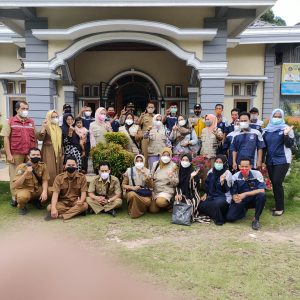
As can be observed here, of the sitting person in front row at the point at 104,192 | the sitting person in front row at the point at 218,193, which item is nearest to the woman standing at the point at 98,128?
the sitting person in front row at the point at 104,192

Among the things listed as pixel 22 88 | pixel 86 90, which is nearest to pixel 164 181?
pixel 86 90

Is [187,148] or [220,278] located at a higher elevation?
[187,148]

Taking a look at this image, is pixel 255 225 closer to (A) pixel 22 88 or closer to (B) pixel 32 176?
(B) pixel 32 176

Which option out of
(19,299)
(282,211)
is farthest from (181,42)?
(19,299)

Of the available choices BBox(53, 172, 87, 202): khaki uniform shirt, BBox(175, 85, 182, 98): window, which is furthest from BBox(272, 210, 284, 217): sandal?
BBox(175, 85, 182, 98): window

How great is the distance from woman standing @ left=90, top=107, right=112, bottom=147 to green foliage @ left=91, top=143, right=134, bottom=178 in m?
0.42

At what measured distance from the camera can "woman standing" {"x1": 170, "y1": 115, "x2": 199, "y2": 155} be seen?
6652 mm

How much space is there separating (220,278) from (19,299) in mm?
1991

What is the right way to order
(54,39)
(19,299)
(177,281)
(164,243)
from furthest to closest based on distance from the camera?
(54,39) < (164,243) < (177,281) < (19,299)

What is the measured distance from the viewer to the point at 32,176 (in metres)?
6.02

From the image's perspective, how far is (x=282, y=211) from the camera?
6.12 m

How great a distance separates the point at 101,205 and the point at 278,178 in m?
2.96

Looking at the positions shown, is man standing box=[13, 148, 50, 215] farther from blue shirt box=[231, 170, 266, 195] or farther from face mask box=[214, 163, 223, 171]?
blue shirt box=[231, 170, 266, 195]

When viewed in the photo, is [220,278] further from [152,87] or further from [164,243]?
[152,87]
